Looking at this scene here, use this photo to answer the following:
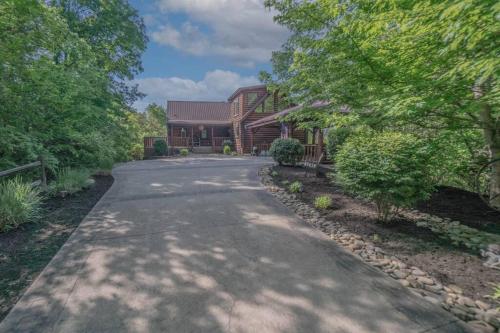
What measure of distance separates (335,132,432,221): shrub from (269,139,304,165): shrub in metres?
5.95

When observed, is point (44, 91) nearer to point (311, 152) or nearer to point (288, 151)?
point (288, 151)

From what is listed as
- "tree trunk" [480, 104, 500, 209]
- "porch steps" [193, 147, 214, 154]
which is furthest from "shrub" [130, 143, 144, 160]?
"tree trunk" [480, 104, 500, 209]

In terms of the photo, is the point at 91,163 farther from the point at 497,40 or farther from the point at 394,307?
the point at 497,40

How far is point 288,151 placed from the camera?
1020 cm

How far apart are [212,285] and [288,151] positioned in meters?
8.15

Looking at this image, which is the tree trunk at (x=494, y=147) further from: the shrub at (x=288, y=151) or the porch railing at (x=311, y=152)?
the shrub at (x=288, y=151)

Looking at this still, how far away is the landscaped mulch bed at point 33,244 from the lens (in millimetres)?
2557

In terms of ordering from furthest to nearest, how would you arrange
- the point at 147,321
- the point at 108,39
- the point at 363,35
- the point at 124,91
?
the point at 124,91, the point at 108,39, the point at 363,35, the point at 147,321

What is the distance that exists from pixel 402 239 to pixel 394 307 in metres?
1.63

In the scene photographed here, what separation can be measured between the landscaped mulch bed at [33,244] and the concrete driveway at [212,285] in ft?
0.45

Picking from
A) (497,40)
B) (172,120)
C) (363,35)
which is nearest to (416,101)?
(497,40)

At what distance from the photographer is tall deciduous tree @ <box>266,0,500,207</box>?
2.28m

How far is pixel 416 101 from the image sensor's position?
3.23 m

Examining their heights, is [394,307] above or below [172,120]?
below
